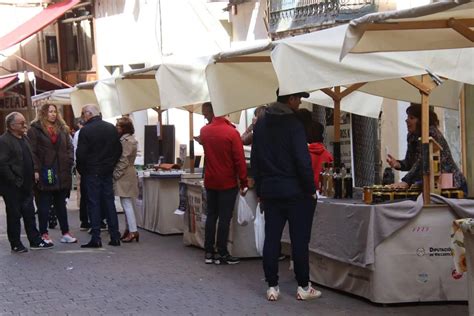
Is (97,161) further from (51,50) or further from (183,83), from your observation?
(51,50)

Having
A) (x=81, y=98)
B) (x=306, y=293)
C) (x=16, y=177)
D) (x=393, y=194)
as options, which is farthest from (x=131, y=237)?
(x=393, y=194)

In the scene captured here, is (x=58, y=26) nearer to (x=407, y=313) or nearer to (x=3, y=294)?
(x=3, y=294)

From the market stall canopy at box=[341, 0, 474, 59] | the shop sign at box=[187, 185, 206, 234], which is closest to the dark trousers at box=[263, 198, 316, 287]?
the market stall canopy at box=[341, 0, 474, 59]

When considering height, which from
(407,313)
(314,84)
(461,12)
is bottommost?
(407,313)

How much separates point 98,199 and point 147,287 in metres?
2.71

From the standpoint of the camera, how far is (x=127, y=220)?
11.1 m

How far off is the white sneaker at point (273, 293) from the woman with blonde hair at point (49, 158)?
14.4ft

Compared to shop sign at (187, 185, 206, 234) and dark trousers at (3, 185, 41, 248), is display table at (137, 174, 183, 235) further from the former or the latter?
dark trousers at (3, 185, 41, 248)

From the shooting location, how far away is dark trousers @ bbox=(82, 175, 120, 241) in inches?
410

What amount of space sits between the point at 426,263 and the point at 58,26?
23024 millimetres

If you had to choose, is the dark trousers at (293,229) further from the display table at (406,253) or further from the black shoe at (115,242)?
the black shoe at (115,242)

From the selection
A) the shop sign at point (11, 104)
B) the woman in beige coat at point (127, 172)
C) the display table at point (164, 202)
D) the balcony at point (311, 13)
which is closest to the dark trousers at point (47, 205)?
the woman in beige coat at point (127, 172)

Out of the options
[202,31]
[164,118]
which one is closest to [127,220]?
[202,31]

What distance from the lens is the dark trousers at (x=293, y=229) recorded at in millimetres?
7000
